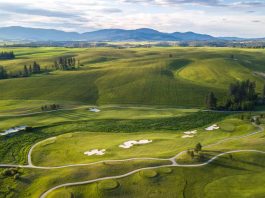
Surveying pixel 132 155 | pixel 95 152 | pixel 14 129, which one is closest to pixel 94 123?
pixel 14 129

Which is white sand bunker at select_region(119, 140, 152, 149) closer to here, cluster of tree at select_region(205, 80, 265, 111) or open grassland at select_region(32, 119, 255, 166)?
open grassland at select_region(32, 119, 255, 166)

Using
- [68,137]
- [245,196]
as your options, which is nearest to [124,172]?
[245,196]

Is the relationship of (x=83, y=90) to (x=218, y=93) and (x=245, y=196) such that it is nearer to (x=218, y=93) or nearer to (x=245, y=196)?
(x=218, y=93)

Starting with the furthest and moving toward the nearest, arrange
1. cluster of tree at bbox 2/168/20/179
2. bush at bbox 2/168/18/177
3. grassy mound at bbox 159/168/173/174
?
bush at bbox 2/168/18/177 → cluster of tree at bbox 2/168/20/179 → grassy mound at bbox 159/168/173/174

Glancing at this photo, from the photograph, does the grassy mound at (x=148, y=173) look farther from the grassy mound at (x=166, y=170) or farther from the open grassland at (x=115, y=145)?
the open grassland at (x=115, y=145)

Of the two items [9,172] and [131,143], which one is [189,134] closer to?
[131,143]

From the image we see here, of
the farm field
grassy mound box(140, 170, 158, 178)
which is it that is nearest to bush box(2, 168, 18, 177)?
the farm field
